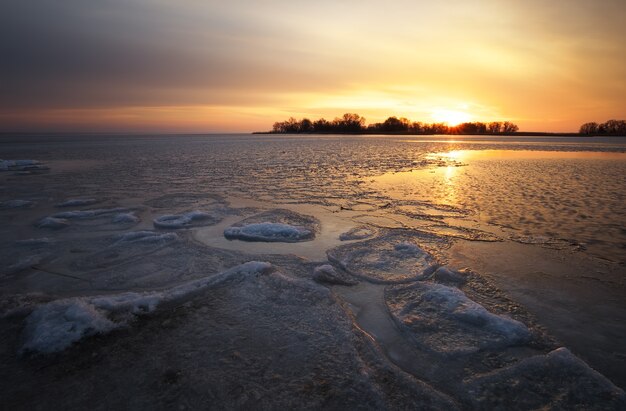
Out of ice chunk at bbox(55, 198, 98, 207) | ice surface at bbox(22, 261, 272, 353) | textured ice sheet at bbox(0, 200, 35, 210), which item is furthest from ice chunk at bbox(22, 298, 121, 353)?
textured ice sheet at bbox(0, 200, 35, 210)

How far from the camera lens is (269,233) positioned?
17.9ft

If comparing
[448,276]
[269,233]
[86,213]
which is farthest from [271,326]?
[86,213]

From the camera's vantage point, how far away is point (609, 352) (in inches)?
101

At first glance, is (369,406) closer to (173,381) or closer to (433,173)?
(173,381)

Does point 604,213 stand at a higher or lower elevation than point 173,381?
higher

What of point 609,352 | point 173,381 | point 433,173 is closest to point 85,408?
point 173,381

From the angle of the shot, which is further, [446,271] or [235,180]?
[235,180]

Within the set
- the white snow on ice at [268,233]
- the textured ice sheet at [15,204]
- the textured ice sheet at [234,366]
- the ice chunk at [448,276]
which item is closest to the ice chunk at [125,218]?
the white snow on ice at [268,233]

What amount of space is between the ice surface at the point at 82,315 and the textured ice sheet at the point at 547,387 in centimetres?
286

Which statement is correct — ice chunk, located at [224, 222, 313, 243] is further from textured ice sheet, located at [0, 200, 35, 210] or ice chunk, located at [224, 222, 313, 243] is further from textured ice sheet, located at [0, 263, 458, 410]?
textured ice sheet, located at [0, 200, 35, 210]

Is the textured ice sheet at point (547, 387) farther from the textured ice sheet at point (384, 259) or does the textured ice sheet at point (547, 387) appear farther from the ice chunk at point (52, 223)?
the ice chunk at point (52, 223)

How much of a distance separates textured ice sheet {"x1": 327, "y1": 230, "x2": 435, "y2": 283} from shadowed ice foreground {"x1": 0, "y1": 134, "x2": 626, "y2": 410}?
0.03 m

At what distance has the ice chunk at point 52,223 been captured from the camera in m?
A: 5.95

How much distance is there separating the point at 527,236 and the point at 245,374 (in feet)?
16.6
